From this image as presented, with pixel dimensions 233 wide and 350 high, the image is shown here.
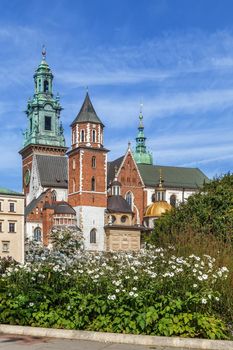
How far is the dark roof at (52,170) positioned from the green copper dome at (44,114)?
17.4 feet

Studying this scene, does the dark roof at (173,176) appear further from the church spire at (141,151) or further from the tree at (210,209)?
the tree at (210,209)

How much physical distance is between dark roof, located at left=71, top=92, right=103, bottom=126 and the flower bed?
63.8 meters

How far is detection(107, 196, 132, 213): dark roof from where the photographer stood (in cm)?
7294

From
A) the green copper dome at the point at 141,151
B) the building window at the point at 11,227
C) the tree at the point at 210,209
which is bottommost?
the building window at the point at 11,227

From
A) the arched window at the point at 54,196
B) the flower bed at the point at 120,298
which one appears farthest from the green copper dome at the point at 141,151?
the flower bed at the point at 120,298

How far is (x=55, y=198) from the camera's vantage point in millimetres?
79000

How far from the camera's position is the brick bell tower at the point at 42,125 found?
89250 millimetres

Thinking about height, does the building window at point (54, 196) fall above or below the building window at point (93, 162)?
below

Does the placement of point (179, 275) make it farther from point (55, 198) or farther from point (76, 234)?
point (55, 198)

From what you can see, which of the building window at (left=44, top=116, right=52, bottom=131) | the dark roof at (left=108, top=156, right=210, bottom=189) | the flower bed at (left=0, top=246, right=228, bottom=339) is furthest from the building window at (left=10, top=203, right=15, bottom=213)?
the flower bed at (left=0, top=246, right=228, bottom=339)

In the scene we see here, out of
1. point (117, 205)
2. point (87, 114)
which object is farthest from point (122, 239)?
point (87, 114)

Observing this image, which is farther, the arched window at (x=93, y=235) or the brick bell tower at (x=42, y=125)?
the brick bell tower at (x=42, y=125)

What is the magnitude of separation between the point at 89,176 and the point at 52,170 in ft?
42.8

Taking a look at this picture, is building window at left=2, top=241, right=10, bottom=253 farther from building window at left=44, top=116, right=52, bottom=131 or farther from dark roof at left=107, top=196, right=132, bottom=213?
building window at left=44, top=116, right=52, bottom=131
